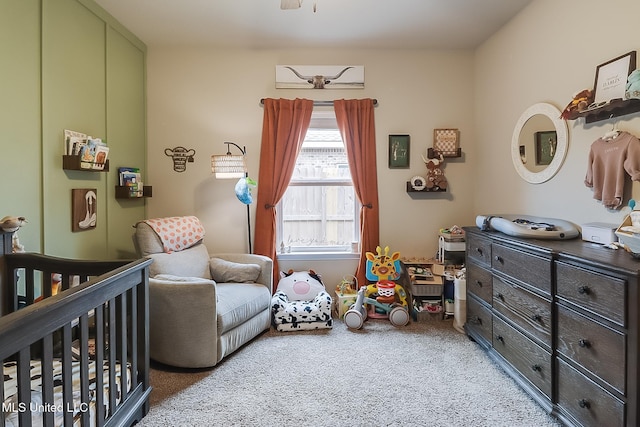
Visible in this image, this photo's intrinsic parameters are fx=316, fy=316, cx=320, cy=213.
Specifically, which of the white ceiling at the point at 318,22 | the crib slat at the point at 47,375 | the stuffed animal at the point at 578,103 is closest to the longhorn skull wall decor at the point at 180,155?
→ the white ceiling at the point at 318,22

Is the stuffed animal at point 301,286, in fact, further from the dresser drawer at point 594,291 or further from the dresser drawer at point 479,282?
the dresser drawer at point 594,291

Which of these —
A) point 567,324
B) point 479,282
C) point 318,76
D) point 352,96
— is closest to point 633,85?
point 567,324

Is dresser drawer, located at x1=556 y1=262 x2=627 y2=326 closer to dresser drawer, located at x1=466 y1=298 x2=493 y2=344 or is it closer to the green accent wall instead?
dresser drawer, located at x1=466 y1=298 x2=493 y2=344

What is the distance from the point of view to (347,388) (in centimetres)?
191

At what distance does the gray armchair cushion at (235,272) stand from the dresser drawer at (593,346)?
2112 mm

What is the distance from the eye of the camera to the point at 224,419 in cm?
165

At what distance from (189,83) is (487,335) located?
342 centimetres

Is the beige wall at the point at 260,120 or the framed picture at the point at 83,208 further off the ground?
the beige wall at the point at 260,120

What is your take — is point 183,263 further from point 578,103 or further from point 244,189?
point 578,103

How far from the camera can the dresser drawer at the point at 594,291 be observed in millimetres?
1279

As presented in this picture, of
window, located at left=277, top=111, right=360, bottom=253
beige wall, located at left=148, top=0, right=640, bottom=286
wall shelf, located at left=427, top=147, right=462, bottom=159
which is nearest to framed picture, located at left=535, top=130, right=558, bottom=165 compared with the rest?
beige wall, located at left=148, top=0, right=640, bottom=286

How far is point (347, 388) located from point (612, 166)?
1.95 metres

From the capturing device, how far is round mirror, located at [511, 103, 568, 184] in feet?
7.09

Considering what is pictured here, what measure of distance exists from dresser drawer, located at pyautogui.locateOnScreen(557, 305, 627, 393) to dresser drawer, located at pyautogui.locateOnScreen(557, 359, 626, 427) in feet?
0.20
